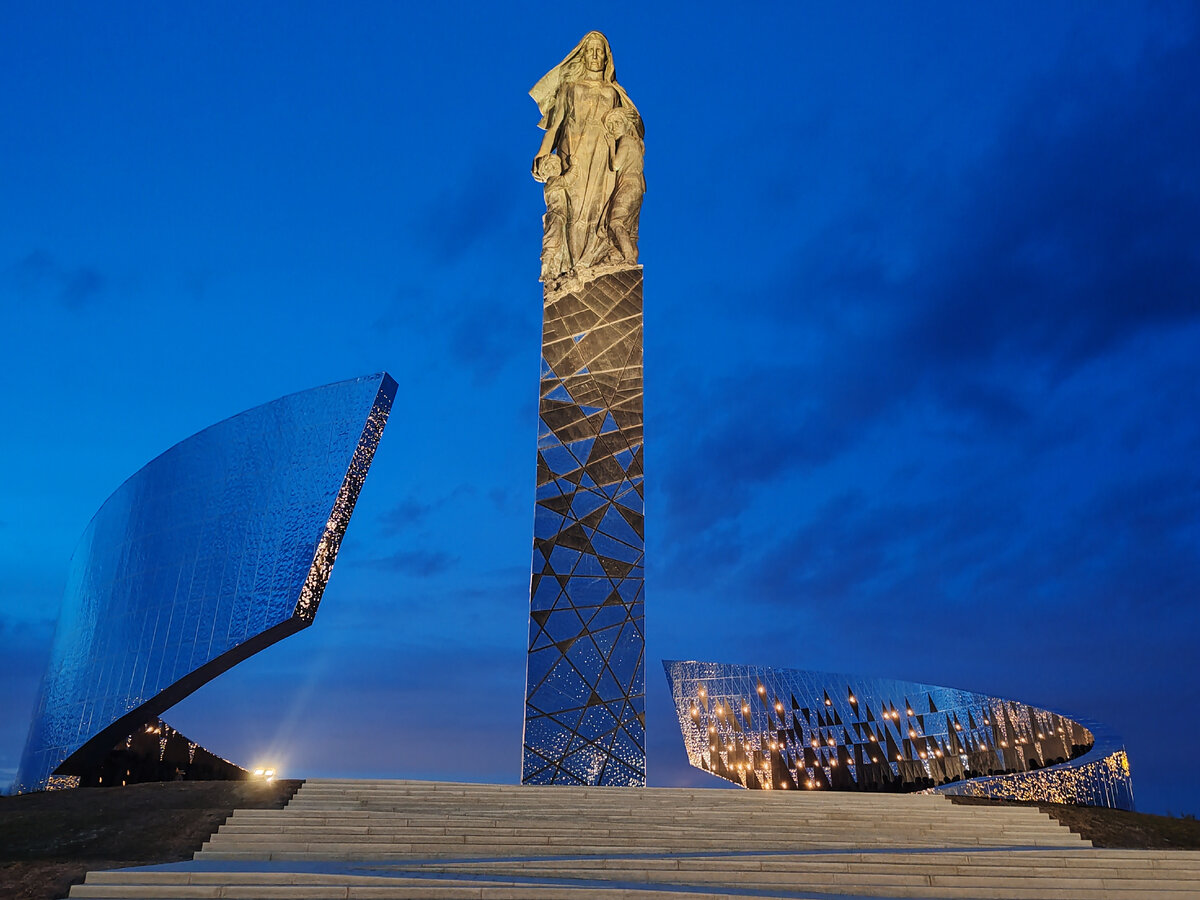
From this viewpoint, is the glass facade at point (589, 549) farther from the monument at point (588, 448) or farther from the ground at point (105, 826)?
the ground at point (105, 826)

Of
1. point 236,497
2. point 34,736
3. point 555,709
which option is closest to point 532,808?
point 555,709

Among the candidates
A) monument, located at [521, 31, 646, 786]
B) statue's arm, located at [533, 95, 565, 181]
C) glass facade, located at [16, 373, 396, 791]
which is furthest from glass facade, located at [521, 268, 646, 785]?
glass facade, located at [16, 373, 396, 791]

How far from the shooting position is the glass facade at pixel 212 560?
1257cm

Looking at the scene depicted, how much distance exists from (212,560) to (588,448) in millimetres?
6609

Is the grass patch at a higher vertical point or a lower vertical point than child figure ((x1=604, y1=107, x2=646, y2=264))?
lower

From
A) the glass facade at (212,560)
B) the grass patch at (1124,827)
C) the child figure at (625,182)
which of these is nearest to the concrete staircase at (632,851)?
the grass patch at (1124,827)

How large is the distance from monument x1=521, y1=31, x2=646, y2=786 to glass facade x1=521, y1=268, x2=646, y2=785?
2cm

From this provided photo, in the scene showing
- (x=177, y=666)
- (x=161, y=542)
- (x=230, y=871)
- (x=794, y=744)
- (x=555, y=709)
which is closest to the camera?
(x=230, y=871)

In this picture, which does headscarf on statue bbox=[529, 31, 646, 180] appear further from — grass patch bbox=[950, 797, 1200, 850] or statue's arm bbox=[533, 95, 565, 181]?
grass patch bbox=[950, 797, 1200, 850]

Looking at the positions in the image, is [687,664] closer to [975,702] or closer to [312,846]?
[975,702]

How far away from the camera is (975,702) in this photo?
51.9 ft

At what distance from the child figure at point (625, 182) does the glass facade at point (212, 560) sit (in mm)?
6839

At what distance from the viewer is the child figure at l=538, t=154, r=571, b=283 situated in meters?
18.1

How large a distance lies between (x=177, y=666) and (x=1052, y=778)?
515 inches
